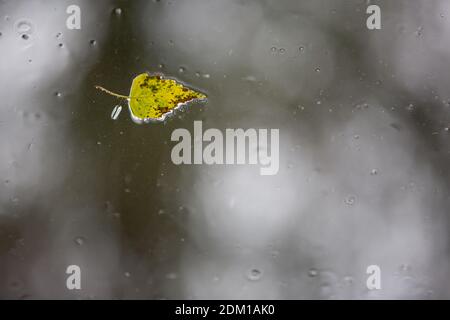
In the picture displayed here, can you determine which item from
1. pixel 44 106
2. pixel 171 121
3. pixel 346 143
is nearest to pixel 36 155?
pixel 44 106

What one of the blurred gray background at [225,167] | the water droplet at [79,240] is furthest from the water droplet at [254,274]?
the water droplet at [79,240]

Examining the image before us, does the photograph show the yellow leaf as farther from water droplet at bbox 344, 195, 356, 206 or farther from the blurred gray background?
water droplet at bbox 344, 195, 356, 206

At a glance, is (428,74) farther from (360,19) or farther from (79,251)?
(79,251)

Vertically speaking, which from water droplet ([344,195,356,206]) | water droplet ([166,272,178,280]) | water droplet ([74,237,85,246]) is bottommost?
water droplet ([166,272,178,280])

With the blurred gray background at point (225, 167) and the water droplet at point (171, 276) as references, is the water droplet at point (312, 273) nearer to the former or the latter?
the blurred gray background at point (225, 167)

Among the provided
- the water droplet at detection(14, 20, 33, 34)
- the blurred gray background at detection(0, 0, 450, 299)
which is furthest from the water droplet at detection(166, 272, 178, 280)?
the water droplet at detection(14, 20, 33, 34)
